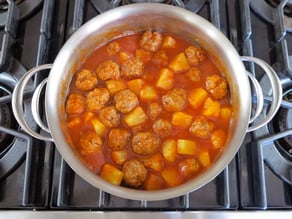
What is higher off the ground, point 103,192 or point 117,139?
point 117,139

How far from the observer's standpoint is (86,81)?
1050 millimetres

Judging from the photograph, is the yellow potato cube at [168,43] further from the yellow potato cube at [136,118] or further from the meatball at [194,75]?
the yellow potato cube at [136,118]

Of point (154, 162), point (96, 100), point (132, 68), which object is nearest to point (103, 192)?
point (154, 162)

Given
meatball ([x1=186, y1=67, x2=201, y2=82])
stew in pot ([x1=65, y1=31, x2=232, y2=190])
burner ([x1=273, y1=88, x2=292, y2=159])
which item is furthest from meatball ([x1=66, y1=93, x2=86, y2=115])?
burner ([x1=273, y1=88, x2=292, y2=159])

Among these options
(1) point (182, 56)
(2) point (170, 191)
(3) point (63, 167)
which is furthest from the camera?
(1) point (182, 56)

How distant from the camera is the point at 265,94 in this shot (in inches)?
40.7

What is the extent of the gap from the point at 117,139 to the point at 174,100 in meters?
0.19

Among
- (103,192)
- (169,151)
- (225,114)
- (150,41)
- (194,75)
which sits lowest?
(103,192)

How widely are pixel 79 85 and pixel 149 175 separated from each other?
329mm

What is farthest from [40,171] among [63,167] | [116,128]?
[116,128]

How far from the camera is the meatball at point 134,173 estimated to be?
952mm

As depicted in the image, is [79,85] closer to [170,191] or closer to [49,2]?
[49,2]

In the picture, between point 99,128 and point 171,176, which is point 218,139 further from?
point 99,128

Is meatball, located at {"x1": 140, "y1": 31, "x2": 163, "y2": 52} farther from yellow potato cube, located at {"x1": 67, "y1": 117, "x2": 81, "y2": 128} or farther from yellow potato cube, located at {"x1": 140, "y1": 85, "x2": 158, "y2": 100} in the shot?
yellow potato cube, located at {"x1": 67, "y1": 117, "x2": 81, "y2": 128}
